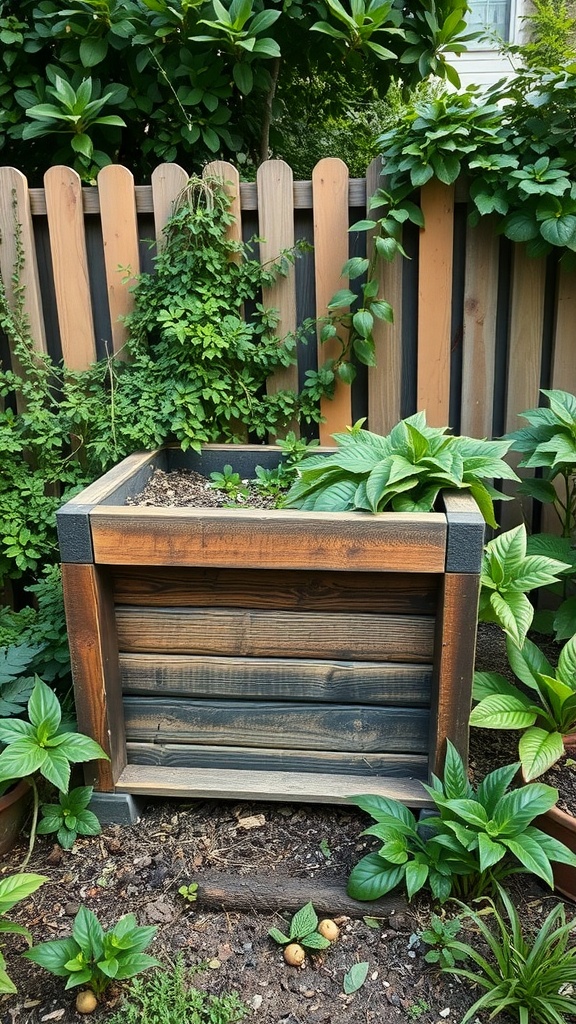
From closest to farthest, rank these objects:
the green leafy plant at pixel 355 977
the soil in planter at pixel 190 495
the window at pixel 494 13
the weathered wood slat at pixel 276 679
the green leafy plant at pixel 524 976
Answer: the green leafy plant at pixel 524 976 < the green leafy plant at pixel 355 977 < the weathered wood slat at pixel 276 679 < the soil in planter at pixel 190 495 < the window at pixel 494 13

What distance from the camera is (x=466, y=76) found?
22.9 ft

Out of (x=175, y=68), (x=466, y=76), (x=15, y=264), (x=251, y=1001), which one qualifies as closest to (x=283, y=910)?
(x=251, y=1001)

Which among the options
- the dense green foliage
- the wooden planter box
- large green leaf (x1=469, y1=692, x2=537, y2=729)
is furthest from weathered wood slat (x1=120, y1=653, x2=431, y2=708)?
the dense green foliage

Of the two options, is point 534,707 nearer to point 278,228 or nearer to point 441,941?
point 441,941

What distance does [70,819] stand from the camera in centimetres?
217

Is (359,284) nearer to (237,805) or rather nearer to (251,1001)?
(237,805)

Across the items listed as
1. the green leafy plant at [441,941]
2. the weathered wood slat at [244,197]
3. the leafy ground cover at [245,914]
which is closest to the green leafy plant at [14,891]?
the leafy ground cover at [245,914]

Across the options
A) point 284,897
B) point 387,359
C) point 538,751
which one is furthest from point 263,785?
point 387,359

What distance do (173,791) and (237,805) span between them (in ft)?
0.79

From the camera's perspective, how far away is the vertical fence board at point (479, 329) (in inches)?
112

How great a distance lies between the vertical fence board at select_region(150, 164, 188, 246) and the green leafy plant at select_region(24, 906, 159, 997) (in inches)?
89.7

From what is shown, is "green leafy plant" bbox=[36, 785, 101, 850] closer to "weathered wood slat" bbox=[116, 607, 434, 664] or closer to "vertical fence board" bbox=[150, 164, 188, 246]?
"weathered wood slat" bbox=[116, 607, 434, 664]

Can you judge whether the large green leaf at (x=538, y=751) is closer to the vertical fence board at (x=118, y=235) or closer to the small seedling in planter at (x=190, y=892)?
the small seedling in planter at (x=190, y=892)

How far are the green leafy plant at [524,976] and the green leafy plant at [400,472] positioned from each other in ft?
3.32
